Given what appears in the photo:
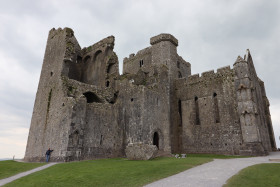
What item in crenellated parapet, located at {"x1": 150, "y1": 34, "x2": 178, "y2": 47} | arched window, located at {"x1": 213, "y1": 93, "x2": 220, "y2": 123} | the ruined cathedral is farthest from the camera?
crenellated parapet, located at {"x1": 150, "y1": 34, "x2": 178, "y2": 47}

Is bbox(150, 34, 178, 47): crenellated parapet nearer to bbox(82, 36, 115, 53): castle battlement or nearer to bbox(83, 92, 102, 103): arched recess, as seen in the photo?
bbox(82, 36, 115, 53): castle battlement

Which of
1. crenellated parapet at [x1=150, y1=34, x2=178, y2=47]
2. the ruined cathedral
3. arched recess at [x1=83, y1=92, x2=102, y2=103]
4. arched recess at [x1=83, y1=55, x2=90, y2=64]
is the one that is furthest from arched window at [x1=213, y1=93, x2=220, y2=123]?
arched recess at [x1=83, y1=55, x2=90, y2=64]

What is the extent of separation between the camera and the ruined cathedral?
67.8ft

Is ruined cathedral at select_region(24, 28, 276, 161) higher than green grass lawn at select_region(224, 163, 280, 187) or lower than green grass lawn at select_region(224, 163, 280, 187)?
higher

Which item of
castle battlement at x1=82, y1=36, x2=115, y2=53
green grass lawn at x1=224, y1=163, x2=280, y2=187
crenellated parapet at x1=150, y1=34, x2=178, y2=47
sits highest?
crenellated parapet at x1=150, y1=34, x2=178, y2=47

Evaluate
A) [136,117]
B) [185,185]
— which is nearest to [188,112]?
[136,117]

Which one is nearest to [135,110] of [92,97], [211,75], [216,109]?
[92,97]

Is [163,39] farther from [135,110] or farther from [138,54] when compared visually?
[135,110]

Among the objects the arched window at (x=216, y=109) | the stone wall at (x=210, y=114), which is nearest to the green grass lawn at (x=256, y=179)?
the stone wall at (x=210, y=114)

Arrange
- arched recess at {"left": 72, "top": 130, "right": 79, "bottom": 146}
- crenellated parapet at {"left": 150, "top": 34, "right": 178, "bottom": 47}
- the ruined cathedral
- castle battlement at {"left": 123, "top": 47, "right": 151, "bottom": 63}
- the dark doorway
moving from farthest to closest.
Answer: castle battlement at {"left": 123, "top": 47, "right": 151, "bottom": 63} < crenellated parapet at {"left": 150, "top": 34, "right": 178, "bottom": 47} < the dark doorway < the ruined cathedral < arched recess at {"left": 72, "top": 130, "right": 79, "bottom": 146}

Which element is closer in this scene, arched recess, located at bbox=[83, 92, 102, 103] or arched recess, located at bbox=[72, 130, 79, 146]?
arched recess, located at bbox=[72, 130, 79, 146]

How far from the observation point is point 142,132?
2145cm

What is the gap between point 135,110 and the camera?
22547mm

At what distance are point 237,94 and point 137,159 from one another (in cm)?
1334
